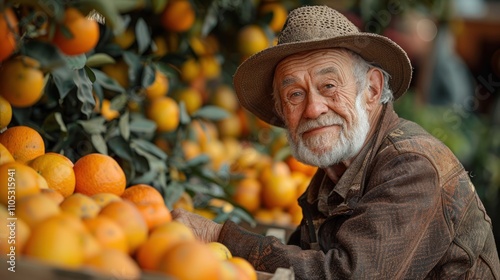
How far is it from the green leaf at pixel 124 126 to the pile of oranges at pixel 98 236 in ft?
2.28

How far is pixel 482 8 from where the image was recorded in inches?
225

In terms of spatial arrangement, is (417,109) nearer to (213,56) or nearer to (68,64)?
(213,56)

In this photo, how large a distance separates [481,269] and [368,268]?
0.45 meters

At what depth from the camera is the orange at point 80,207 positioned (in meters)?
1.17

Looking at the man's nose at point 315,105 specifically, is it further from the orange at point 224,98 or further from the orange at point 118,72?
the orange at point 224,98

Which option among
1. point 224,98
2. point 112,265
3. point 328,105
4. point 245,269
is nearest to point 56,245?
point 112,265

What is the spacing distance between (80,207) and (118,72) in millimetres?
1190

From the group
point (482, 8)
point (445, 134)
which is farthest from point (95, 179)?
point (482, 8)

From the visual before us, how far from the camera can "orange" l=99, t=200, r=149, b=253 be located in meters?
1.13

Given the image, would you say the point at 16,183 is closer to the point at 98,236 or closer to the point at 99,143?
the point at 98,236

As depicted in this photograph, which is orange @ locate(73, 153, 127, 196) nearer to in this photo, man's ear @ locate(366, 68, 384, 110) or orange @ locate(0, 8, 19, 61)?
orange @ locate(0, 8, 19, 61)

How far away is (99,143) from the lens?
6.66 feet

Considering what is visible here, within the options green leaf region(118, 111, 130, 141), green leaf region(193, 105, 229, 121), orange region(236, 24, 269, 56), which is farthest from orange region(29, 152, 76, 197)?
orange region(236, 24, 269, 56)

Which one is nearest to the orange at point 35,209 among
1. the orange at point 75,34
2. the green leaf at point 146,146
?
the orange at point 75,34
